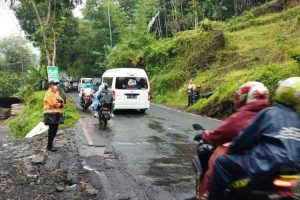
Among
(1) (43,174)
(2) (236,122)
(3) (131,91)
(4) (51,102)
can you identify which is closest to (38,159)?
(1) (43,174)

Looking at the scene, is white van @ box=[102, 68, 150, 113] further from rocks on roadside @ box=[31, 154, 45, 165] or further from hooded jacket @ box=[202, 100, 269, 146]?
hooded jacket @ box=[202, 100, 269, 146]

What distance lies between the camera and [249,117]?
4113mm

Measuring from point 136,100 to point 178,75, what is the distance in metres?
14.4

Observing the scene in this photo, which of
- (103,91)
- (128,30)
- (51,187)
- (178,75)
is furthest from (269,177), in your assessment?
(128,30)

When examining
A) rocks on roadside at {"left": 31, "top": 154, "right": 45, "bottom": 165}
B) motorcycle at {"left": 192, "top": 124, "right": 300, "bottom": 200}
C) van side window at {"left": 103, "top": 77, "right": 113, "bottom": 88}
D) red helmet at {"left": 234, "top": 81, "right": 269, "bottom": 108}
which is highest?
red helmet at {"left": 234, "top": 81, "right": 269, "bottom": 108}

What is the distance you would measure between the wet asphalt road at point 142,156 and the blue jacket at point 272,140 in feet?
11.0

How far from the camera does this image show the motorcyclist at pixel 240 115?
13.5 feet

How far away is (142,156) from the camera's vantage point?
9.94 metres

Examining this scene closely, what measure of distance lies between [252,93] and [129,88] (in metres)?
14.9

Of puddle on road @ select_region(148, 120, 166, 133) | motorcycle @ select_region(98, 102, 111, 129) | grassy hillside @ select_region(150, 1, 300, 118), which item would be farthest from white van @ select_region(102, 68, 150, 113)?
motorcycle @ select_region(98, 102, 111, 129)

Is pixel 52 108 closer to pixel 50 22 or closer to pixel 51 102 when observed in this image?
pixel 51 102

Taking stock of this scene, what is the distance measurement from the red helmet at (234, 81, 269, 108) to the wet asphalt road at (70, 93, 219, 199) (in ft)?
9.90

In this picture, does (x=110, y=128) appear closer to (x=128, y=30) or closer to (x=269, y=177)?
(x=269, y=177)

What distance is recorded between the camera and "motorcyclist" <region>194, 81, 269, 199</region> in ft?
13.5
